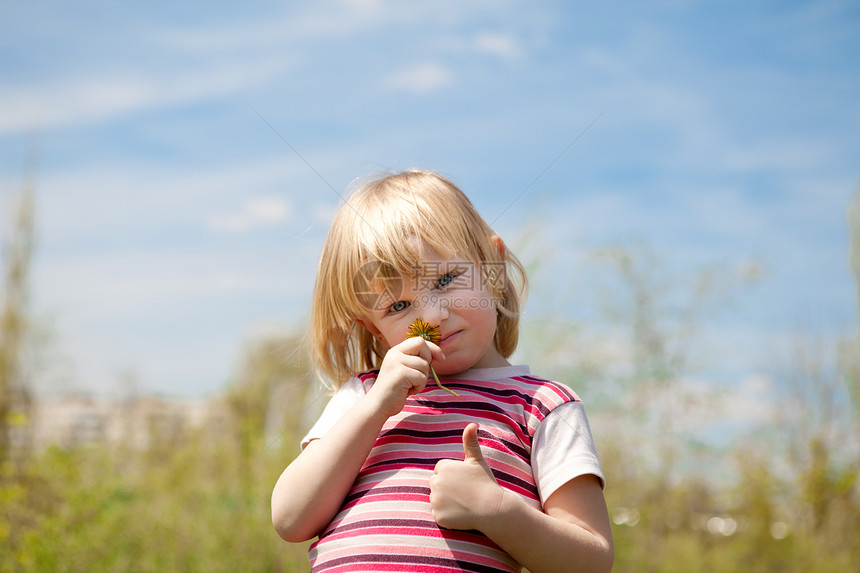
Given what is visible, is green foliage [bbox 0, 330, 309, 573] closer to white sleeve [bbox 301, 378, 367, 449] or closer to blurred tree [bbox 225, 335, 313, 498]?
blurred tree [bbox 225, 335, 313, 498]

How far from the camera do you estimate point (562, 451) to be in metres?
1.37

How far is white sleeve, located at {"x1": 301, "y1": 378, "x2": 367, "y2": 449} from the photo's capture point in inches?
62.0

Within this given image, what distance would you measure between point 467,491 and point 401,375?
0.81 ft

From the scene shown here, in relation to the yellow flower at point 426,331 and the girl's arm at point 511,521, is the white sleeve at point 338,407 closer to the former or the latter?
the yellow flower at point 426,331

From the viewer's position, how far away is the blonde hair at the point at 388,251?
60.3 inches

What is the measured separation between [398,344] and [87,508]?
11.4 feet

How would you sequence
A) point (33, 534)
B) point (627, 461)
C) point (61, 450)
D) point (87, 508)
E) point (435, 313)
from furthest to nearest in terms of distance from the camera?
point (627, 461), point (61, 450), point (87, 508), point (33, 534), point (435, 313)

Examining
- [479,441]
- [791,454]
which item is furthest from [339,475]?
[791,454]

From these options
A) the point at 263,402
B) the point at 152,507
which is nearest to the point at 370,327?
the point at 152,507

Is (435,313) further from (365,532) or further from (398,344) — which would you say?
(365,532)

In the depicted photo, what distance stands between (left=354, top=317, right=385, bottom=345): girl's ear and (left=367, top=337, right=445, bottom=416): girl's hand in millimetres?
265

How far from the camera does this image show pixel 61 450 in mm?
4484

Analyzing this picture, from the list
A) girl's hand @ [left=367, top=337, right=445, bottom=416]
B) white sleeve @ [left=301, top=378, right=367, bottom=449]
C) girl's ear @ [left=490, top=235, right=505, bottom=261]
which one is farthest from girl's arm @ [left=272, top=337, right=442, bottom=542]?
girl's ear @ [left=490, top=235, right=505, bottom=261]

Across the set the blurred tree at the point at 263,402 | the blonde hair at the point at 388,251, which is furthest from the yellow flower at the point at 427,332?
the blurred tree at the point at 263,402
